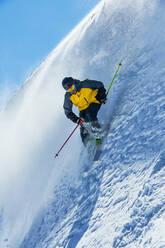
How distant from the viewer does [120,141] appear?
6.61 metres

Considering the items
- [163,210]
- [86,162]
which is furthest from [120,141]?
[163,210]

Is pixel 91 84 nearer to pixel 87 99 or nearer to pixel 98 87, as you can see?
pixel 98 87

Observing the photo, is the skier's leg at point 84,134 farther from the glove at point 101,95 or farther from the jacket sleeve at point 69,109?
the glove at point 101,95

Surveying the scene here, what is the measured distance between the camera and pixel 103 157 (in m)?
6.80

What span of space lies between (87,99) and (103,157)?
1.74m

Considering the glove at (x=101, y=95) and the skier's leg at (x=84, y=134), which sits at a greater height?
the glove at (x=101, y=95)

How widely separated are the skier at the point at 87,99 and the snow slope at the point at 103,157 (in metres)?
0.62

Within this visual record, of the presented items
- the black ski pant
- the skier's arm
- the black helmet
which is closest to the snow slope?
the black ski pant

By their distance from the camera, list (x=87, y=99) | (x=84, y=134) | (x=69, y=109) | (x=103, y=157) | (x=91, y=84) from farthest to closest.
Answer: (x=84, y=134) → (x=69, y=109) → (x=87, y=99) → (x=91, y=84) → (x=103, y=157)

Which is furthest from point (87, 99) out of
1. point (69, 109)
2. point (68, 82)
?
point (68, 82)

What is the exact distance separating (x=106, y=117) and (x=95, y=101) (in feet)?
2.64

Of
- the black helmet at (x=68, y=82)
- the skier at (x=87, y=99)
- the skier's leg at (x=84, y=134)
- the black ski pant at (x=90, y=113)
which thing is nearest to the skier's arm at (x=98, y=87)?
the skier at (x=87, y=99)

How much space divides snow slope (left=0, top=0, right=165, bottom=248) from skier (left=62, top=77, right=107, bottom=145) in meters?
0.62

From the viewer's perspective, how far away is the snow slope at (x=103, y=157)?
4.85 meters
